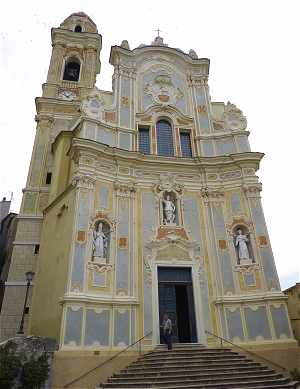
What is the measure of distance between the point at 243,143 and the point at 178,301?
873cm

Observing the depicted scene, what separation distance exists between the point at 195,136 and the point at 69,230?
334 inches

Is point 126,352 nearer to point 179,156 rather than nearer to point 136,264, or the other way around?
point 136,264

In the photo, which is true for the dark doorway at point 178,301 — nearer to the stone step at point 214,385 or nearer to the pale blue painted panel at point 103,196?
the stone step at point 214,385

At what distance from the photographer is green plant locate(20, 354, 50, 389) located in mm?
9289

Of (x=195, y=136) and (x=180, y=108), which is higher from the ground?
(x=180, y=108)

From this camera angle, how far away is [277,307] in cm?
1250

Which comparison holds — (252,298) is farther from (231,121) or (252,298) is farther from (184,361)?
(231,121)

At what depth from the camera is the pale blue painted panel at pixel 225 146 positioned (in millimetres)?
16922

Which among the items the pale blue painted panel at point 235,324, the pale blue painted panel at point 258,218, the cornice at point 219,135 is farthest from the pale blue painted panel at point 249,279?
the cornice at point 219,135

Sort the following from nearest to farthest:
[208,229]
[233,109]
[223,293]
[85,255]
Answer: [85,255], [223,293], [208,229], [233,109]

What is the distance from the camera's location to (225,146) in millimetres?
17156

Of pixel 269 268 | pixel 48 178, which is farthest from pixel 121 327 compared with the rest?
pixel 48 178

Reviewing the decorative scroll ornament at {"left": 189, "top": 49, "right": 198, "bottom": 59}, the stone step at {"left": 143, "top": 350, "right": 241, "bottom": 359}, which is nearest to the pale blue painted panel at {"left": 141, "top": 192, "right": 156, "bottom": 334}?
the stone step at {"left": 143, "top": 350, "right": 241, "bottom": 359}

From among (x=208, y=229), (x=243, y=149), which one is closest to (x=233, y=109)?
(x=243, y=149)
